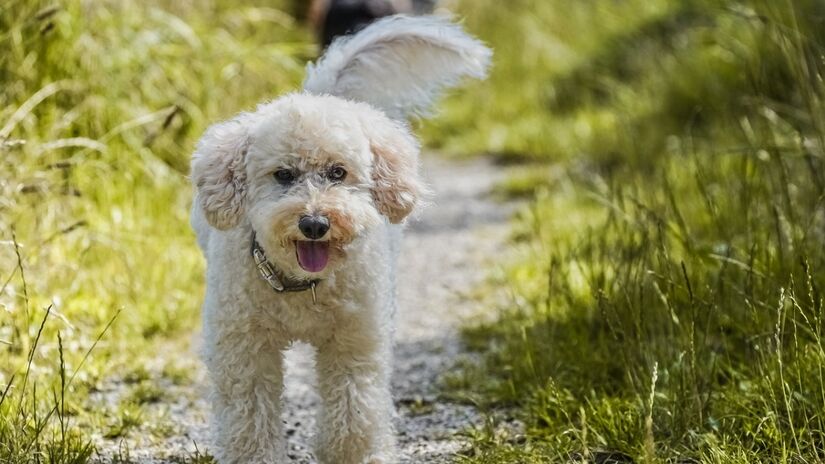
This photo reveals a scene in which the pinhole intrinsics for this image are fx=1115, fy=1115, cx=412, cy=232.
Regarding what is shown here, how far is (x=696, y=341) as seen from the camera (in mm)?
3693

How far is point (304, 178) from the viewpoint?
10.0ft

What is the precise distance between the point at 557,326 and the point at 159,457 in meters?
1.64

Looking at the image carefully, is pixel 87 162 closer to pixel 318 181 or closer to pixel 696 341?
pixel 318 181

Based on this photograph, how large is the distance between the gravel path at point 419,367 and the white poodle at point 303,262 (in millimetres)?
306

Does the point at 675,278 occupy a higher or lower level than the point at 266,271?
lower

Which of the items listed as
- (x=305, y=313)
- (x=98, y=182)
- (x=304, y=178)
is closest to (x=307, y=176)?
(x=304, y=178)

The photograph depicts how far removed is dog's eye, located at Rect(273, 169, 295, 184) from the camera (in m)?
3.09

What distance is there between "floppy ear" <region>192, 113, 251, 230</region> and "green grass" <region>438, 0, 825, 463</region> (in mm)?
1052

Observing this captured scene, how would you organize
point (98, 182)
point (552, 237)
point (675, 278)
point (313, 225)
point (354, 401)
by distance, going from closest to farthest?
1. point (313, 225)
2. point (354, 401)
3. point (675, 278)
4. point (98, 182)
5. point (552, 237)

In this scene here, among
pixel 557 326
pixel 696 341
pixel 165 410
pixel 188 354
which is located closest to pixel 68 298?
pixel 188 354

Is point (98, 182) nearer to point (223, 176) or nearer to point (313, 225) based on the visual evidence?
point (223, 176)

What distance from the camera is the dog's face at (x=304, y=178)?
2.98 meters

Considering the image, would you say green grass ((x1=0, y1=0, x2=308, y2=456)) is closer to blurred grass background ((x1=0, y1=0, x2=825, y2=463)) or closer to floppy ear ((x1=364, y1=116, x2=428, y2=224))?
blurred grass background ((x1=0, y1=0, x2=825, y2=463))

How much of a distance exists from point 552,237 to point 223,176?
3033mm
